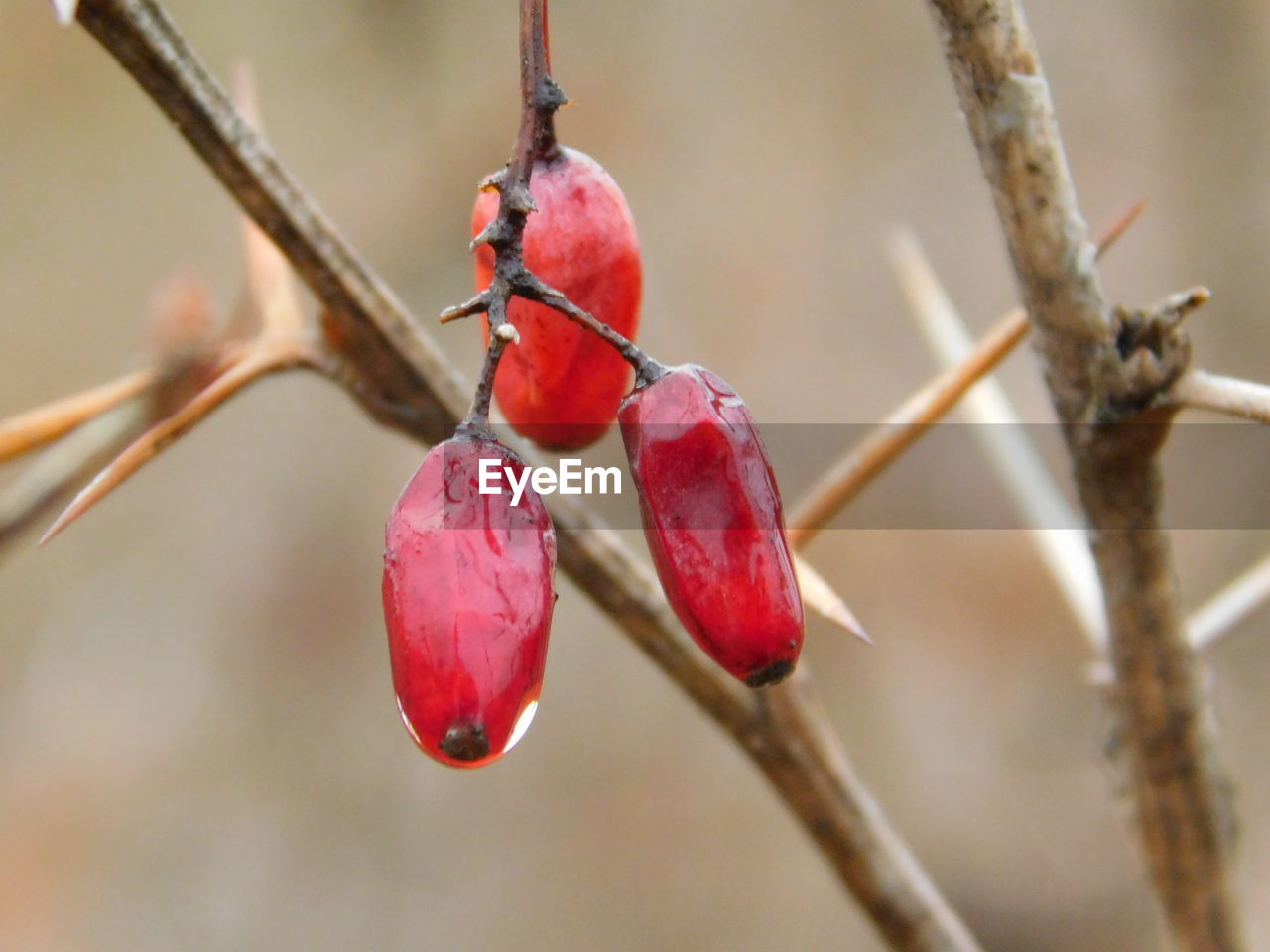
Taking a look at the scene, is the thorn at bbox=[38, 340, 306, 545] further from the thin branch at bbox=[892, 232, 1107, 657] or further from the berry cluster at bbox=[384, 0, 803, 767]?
the thin branch at bbox=[892, 232, 1107, 657]

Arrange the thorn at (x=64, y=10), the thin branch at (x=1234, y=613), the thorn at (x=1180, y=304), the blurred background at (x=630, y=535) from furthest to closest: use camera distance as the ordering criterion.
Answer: the blurred background at (x=630, y=535), the thin branch at (x=1234, y=613), the thorn at (x=1180, y=304), the thorn at (x=64, y=10)

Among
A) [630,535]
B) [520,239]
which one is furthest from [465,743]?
[630,535]

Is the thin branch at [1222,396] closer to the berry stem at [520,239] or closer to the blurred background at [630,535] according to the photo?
the berry stem at [520,239]

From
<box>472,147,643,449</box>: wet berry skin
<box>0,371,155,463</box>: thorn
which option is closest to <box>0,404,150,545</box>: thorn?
<box>0,371,155,463</box>: thorn

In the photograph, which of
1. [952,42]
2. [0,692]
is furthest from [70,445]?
[0,692]

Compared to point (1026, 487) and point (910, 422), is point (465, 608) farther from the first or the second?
point (1026, 487)

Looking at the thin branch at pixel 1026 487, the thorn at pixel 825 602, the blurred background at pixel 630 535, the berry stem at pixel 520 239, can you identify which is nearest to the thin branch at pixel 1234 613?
the thin branch at pixel 1026 487

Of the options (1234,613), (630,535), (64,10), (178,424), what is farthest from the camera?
(630,535)
